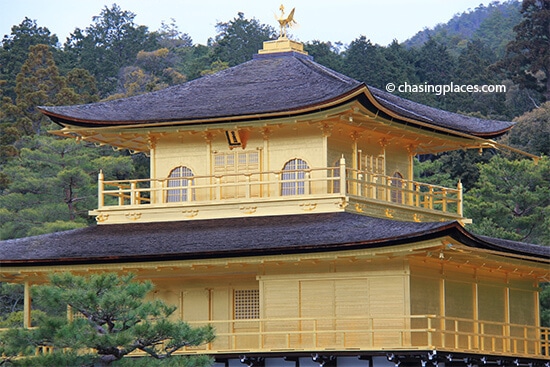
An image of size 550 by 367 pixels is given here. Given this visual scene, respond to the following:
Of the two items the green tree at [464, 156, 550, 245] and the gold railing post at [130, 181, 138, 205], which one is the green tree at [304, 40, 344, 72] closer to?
the green tree at [464, 156, 550, 245]

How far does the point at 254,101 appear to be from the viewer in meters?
37.1

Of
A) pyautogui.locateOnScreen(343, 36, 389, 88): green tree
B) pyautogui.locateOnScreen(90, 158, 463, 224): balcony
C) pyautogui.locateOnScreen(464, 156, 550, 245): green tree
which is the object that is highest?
pyautogui.locateOnScreen(343, 36, 389, 88): green tree

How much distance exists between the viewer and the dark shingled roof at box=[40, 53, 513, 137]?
36.1 metres

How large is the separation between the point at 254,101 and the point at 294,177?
91.1 inches

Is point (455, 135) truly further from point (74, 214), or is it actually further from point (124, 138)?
point (74, 214)

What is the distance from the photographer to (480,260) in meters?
34.4

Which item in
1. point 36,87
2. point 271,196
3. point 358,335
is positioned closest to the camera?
point 358,335

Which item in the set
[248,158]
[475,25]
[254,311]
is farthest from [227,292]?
[475,25]

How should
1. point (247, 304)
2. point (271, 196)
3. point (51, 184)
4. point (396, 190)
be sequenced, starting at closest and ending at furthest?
point (247, 304), point (271, 196), point (396, 190), point (51, 184)

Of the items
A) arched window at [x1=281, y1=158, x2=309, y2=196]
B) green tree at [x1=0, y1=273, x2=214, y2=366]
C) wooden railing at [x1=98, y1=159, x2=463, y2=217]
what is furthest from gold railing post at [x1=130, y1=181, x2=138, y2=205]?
green tree at [x1=0, y1=273, x2=214, y2=366]

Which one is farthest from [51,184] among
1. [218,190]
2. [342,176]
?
[342,176]

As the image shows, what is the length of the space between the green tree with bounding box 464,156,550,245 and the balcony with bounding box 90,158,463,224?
16819 millimetres

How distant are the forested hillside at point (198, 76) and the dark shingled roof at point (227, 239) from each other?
19778mm

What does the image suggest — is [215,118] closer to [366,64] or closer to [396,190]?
[396,190]
